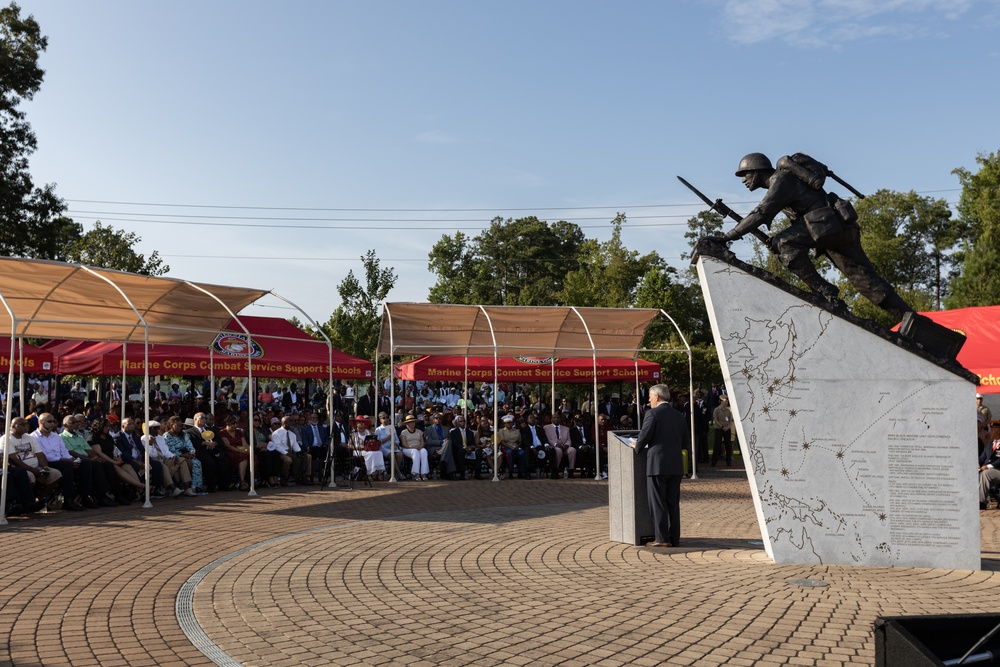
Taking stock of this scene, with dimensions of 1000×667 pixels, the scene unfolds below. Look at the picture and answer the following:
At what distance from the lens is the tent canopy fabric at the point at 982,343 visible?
59.1 feet

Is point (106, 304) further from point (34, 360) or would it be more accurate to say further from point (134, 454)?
point (34, 360)

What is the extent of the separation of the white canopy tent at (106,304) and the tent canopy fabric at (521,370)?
308 inches

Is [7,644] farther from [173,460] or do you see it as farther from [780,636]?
[173,460]

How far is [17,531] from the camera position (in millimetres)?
10328

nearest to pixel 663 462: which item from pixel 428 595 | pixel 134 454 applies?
pixel 428 595

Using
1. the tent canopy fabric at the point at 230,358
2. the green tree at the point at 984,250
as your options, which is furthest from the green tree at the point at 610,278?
the tent canopy fabric at the point at 230,358

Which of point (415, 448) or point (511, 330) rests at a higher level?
point (511, 330)

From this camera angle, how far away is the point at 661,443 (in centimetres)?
905

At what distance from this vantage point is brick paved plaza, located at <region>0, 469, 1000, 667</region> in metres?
5.34

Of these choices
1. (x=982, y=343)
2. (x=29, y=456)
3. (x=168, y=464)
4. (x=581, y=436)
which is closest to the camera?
(x=29, y=456)

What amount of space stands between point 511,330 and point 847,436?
11078 millimetres

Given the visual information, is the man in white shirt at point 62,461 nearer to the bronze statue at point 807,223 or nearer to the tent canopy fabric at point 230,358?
the tent canopy fabric at point 230,358

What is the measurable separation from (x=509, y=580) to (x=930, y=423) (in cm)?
417

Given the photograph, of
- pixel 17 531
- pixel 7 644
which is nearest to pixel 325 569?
pixel 7 644
